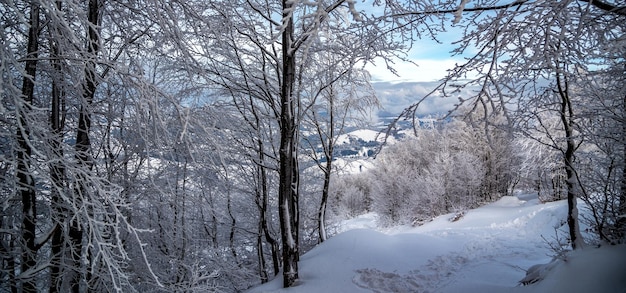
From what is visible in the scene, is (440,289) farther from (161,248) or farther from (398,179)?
(398,179)

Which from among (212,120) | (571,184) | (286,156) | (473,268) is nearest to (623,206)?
(571,184)

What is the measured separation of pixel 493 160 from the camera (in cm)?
2350

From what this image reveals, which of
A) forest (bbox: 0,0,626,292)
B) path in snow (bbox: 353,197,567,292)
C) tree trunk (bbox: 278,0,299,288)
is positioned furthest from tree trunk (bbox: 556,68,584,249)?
tree trunk (bbox: 278,0,299,288)

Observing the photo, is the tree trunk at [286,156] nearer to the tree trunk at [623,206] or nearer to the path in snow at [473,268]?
the path in snow at [473,268]

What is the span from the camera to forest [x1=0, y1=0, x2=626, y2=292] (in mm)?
2332

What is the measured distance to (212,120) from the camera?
3633 millimetres

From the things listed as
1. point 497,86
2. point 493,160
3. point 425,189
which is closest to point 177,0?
point 497,86

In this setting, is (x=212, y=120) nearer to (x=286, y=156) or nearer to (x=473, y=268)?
(x=286, y=156)

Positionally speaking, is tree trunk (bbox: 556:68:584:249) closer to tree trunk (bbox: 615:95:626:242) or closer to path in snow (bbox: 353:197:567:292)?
tree trunk (bbox: 615:95:626:242)

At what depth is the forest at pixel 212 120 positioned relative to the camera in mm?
2332

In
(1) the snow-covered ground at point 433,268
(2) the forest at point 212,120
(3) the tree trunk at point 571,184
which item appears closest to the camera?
(2) the forest at point 212,120

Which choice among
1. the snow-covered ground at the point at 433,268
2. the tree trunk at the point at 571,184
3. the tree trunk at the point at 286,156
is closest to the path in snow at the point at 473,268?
the snow-covered ground at the point at 433,268

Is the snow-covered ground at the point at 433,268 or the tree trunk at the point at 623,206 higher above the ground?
the tree trunk at the point at 623,206

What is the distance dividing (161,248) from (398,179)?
22.6m
